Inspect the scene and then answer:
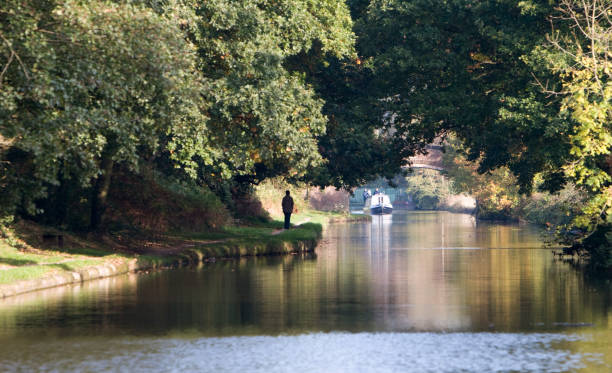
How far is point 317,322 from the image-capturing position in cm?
1539

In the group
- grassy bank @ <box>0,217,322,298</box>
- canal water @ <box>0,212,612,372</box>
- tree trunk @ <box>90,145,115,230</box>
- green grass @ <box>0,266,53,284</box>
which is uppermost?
tree trunk @ <box>90,145,115,230</box>

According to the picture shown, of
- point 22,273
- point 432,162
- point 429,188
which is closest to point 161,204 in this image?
point 22,273

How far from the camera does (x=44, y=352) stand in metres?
12.4

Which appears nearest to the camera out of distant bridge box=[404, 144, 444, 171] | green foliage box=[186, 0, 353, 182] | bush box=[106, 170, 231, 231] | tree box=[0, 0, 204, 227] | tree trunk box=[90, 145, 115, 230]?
tree box=[0, 0, 204, 227]

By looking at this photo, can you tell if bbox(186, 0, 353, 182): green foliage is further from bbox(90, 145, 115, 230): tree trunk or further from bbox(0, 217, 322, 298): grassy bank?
bbox(90, 145, 115, 230): tree trunk

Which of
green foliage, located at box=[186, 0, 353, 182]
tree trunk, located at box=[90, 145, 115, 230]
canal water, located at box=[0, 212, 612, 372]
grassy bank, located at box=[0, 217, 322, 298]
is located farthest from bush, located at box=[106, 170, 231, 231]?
canal water, located at box=[0, 212, 612, 372]

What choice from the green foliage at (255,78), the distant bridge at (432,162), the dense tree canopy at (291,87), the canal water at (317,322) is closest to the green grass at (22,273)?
the canal water at (317,322)

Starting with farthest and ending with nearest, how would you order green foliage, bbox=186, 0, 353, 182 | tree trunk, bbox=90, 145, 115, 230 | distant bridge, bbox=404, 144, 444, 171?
distant bridge, bbox=404, 144, 444, 171, tree trunk, bbox=90, 145, 115, 230, green foliage, bbox=186, 0, 353, 182

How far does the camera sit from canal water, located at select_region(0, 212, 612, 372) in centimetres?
1175

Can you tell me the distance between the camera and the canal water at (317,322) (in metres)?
11.8

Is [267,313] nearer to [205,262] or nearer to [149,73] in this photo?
[149,73]

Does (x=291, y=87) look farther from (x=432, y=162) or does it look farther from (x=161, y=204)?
(x=432, y=162)

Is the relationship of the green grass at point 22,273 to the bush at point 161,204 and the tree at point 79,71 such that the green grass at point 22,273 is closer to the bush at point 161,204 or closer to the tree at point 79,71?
the tree at point 79,71

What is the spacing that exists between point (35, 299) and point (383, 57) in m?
20.2
